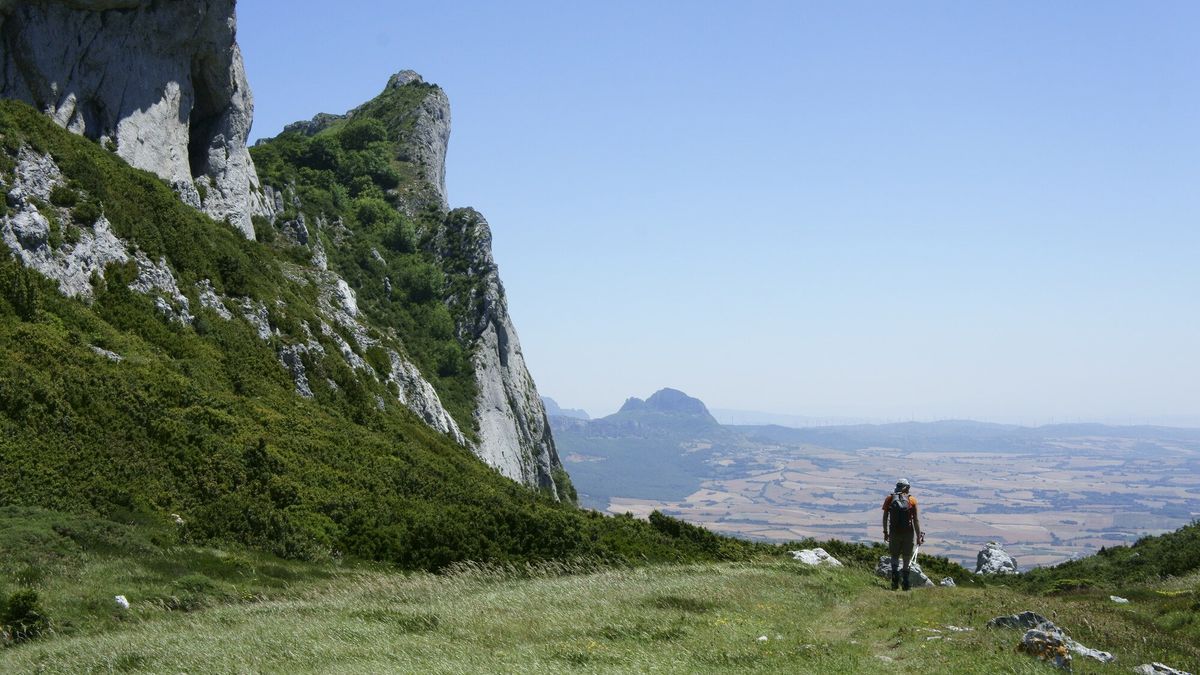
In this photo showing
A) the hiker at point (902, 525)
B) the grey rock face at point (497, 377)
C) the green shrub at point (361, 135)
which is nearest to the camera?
the hiker at point (902, 525)

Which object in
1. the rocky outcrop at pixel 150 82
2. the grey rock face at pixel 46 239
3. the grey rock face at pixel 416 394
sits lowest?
the grey rock face at pixel 416 394

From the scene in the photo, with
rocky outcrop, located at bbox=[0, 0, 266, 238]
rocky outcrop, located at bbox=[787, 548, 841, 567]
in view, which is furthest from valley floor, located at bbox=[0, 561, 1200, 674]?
rocky outcrop, located at bbox=[0, 0, 266, 238]

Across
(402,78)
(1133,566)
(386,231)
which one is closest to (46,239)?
(1133,566)

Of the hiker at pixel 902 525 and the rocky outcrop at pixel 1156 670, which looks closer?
the rocky outcrop at pixel 1156 670

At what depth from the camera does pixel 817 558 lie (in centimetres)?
3116

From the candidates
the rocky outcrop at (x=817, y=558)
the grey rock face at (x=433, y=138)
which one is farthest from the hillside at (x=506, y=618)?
the grey rock face at (x=433, y=138)

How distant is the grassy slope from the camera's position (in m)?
11.8

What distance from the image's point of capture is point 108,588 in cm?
1848

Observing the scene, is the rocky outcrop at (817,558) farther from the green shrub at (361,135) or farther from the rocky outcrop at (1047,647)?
the green shrub at (361,135)

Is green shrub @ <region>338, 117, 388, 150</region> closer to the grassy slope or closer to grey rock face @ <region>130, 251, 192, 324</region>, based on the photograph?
grey rock face @ <region>130, 251, 192, 324</region>

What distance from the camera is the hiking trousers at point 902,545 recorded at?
22.1 m

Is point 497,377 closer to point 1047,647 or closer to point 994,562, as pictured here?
point 994,562

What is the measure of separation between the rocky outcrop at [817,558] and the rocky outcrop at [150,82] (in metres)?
46.4

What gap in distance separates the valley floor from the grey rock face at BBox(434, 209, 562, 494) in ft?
158
